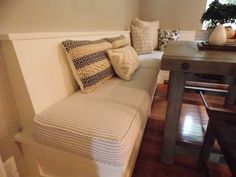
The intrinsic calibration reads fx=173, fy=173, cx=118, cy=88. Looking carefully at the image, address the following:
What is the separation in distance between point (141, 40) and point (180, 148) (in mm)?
1804

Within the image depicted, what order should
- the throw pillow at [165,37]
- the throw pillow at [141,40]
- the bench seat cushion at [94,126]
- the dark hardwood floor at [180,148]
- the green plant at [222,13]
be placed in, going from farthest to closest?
the throw pillow at [165,37] → the throw pillow at [141,40] → the green plant at [222,13] → the dark hardwood floor at [180,148] → the bench seat cushion at [94,126]

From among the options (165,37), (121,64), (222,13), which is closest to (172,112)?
(121,64)

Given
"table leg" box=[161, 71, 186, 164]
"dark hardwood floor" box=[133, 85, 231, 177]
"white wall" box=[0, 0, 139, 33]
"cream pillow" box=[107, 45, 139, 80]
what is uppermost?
"white wall" box=[0, 0, 139, 33]

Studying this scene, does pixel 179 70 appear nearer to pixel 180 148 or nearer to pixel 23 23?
pixel 180 148

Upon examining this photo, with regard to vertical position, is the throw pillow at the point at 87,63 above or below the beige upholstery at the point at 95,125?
above

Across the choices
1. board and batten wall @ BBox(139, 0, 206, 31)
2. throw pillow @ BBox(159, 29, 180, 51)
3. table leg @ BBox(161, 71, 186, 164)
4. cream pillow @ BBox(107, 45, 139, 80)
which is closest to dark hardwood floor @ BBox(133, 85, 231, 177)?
table leg @ BBox(161, 71, 186, 164)

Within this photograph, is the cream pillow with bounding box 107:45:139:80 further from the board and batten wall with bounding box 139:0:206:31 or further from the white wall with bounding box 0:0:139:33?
the board and batten wall with bounding box 139:0:206:31

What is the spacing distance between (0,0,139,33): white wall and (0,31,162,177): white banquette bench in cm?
10

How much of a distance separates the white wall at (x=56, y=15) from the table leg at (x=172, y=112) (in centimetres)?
86

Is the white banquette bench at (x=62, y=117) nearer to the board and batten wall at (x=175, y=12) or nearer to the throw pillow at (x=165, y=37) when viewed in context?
the throw pillow at (x=165, y=37)

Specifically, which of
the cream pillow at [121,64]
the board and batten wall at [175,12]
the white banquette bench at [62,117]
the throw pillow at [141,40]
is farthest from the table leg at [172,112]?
the board and batten wall at [175,12]

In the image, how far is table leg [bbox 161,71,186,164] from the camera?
1024 mm

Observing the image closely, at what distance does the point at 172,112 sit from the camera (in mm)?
1103

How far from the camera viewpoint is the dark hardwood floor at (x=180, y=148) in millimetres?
1180
